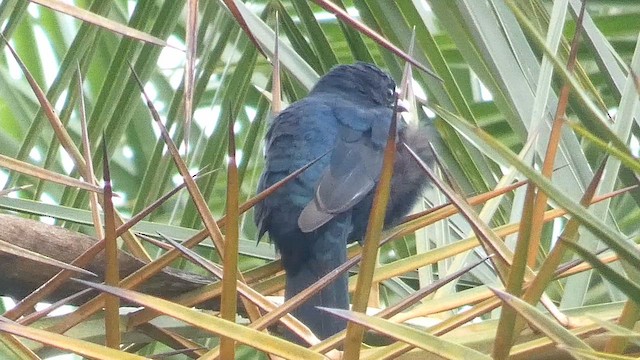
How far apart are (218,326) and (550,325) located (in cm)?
29

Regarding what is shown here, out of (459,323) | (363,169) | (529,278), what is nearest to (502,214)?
(529,278)

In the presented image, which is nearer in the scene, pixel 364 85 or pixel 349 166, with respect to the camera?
pixel 349 166

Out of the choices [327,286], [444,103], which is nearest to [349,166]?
[327,286]

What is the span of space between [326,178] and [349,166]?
0.09 metres

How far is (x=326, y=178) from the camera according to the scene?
2.71 meters

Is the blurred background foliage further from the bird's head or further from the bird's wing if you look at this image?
the bird's head

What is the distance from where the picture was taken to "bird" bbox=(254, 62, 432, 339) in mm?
2555

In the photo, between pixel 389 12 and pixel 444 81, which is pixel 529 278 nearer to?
pixel 444 81

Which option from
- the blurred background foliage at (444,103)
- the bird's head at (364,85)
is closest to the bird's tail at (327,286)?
the blurred background foliage at (444,103)

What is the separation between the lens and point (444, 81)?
1671mm

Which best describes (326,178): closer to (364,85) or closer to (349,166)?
(349,166)

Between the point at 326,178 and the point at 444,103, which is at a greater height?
the point at 326,178

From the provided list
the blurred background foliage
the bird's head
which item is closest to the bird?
the bird's head

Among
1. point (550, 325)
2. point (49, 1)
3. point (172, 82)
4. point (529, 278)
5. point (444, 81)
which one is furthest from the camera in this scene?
point (172, 82)
